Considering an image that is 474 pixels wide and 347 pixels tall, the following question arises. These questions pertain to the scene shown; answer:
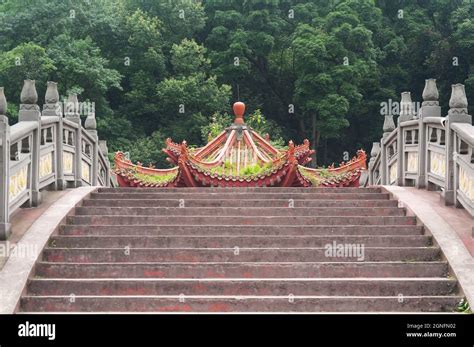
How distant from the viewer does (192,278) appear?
7.55 meters

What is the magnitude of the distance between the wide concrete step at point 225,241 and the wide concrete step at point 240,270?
660 millimetres

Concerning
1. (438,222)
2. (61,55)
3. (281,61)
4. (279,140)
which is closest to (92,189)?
(438,222)

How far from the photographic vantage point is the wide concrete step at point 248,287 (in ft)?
23.8

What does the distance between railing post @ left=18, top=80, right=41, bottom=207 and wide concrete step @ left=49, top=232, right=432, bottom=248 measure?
3.59 feet

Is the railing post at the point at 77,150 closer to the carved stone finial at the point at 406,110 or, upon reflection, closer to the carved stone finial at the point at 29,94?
the carved stone finial at the point at 29,94

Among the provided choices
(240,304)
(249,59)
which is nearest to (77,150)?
(240,304)

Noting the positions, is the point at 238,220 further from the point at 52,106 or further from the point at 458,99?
the point at 52,106

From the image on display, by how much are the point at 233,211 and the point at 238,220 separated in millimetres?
379

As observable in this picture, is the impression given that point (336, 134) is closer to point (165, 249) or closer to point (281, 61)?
point (281, 61)

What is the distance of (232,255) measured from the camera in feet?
26.2

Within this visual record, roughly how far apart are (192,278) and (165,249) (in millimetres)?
631

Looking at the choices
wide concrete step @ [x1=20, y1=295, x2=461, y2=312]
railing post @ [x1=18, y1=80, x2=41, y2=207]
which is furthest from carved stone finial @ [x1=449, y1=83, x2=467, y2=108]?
railing post @ [x1=18, y1=80, x2=41, y2=207]

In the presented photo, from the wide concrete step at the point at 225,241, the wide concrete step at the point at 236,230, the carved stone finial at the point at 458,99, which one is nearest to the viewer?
the wide concrete step at the point at 225,241

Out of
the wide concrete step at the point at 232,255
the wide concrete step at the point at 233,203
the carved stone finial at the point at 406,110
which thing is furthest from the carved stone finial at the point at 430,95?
the wide concrete step at the point at 232,255
